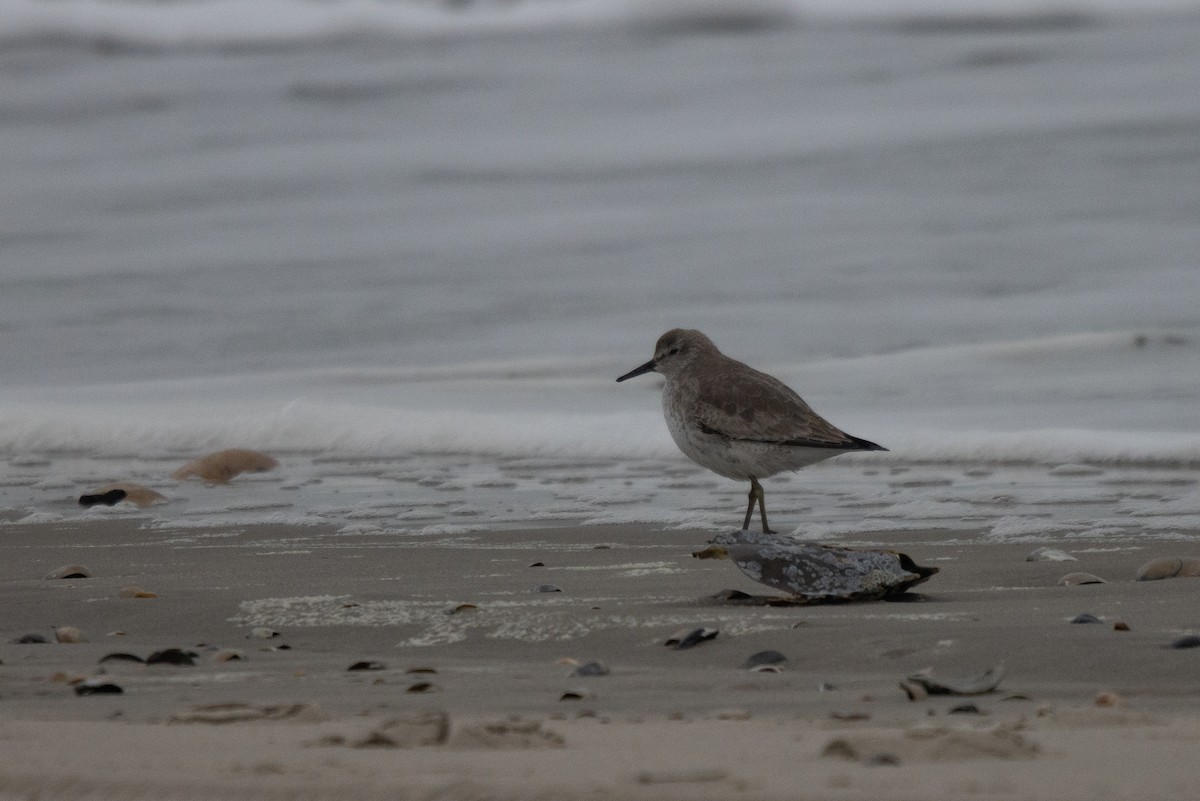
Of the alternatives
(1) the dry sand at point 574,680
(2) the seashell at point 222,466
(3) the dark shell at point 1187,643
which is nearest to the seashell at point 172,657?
(1) the dry sand at point 574,680

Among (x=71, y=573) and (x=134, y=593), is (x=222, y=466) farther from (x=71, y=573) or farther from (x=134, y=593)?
(x=134, y=593)

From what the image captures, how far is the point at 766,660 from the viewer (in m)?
3.52

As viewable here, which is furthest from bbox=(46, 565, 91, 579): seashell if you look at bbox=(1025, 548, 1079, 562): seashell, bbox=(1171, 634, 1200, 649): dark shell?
bbox=(1171, 634, 1200, 649): dark shell

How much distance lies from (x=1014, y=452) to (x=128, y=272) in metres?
10.1

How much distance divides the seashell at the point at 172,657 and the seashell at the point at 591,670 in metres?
0.82

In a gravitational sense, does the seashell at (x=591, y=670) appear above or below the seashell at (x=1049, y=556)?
below

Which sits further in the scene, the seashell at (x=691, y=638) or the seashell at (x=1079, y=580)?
the seashell at (x=1079, y=580)

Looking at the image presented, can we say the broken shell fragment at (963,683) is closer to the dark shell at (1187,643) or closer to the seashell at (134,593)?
the dark shell at (1187,643)

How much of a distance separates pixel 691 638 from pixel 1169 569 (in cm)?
147

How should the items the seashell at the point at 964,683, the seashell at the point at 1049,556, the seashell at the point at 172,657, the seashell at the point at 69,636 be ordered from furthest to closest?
the seashell at the point at 1049,556 < the seashell at the point at 69,636 < the seashell at the point at 172,657 < the seashell at the point at 964,683

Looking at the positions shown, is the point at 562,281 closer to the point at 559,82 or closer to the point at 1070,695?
the point at 559,82

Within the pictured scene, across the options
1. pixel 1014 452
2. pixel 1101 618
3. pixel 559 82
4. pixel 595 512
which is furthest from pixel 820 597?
pixel 559 82

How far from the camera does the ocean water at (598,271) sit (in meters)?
7.25

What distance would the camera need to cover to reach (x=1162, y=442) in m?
7.20
